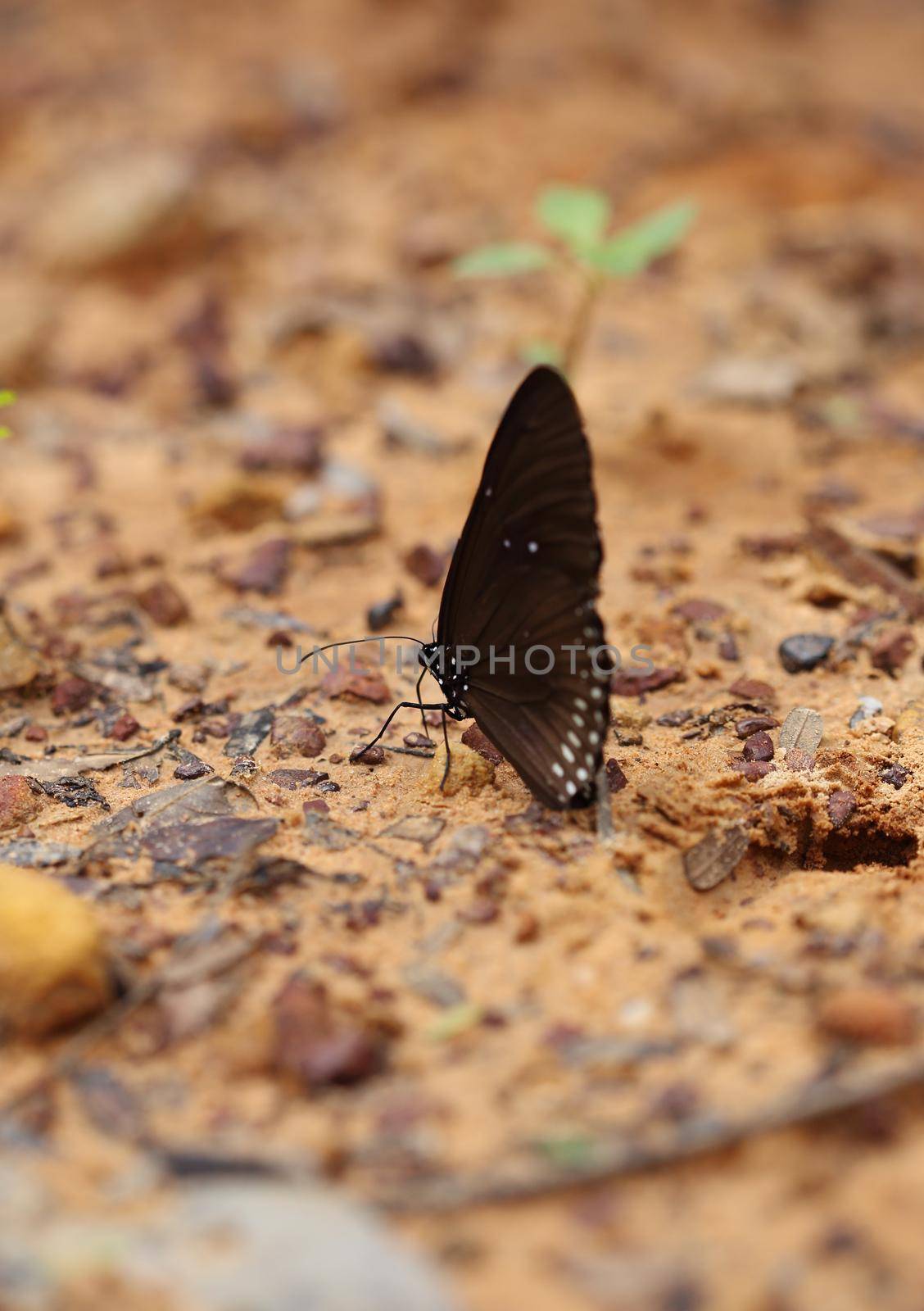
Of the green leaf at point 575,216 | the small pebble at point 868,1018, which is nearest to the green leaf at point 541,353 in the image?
the green leaf at point 575,216

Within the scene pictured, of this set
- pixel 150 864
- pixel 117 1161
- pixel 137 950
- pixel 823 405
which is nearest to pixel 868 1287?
pixel 117 1161

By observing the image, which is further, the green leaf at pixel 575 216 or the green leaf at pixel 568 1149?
the green leaf at pixel 575 216

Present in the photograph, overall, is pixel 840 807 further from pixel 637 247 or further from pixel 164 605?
pixel 637 247

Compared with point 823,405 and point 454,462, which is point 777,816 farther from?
point 823,405

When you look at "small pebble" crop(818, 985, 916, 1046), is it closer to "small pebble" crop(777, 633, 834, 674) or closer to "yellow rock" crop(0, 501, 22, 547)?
"small pebble" crop(777, 633, 834, 674)

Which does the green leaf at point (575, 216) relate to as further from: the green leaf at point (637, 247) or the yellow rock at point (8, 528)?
the yellow rock at point (8, 528)

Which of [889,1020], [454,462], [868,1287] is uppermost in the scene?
[454,462]
